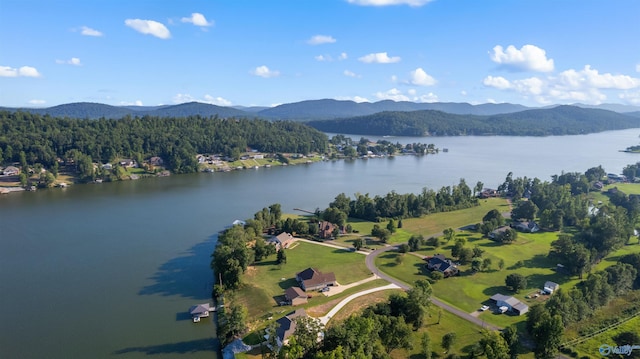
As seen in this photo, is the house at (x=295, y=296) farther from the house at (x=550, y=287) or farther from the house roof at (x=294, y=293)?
the house at (x=550, y=287)

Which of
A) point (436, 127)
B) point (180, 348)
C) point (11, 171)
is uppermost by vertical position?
point (436, 127)

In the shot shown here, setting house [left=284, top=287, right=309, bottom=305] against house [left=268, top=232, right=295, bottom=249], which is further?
house [left=268, top=232, right=295, bottom=249]

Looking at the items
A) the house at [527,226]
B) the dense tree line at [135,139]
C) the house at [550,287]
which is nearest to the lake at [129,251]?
the dense tree line at [135,139]

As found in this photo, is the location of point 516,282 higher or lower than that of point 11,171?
lower

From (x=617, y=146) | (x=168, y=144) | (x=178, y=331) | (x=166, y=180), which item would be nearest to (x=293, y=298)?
(x=178, y=331)

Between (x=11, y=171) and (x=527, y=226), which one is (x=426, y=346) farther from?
(x=11, y=171)

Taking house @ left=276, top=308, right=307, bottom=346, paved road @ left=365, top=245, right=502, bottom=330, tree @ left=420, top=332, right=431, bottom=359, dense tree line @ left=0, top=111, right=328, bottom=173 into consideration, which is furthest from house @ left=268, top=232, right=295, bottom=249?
dense tree line @ left=0, top=111, right=328, bottom=173

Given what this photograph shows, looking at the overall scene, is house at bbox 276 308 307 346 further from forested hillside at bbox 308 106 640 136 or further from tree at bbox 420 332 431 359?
forested hillside at bbox 308 106 640 136

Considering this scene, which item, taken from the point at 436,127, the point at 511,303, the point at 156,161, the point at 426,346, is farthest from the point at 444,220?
the point at 436,127
